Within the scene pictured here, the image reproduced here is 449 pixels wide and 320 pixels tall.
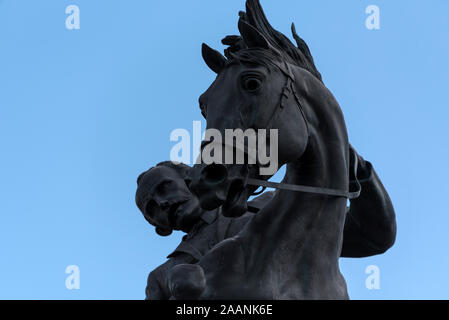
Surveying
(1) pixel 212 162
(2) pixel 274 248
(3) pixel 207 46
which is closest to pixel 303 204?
(2) pixel 274 248

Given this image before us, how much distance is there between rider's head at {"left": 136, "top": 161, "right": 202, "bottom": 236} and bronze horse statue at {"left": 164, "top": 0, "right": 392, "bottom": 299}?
3.46 ft

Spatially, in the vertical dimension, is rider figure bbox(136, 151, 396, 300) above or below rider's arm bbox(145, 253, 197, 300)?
above

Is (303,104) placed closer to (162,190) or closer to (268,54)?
(268,54)

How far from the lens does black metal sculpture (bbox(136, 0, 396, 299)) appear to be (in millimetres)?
5230

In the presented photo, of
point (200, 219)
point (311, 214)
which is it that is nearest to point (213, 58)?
point (311, 214)

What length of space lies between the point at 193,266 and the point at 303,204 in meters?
0.83

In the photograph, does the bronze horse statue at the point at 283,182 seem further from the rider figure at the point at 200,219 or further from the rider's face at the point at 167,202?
the rider's face at the point at 167,202

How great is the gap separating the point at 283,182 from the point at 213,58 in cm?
96

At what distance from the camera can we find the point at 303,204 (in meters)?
5.52

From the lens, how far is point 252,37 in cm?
564

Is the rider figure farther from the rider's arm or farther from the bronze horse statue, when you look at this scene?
the bronze horse statue

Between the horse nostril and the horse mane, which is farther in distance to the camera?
the horse mane

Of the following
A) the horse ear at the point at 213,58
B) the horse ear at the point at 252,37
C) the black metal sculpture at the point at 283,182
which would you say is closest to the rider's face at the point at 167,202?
the black metal sculpture at the point at 283,182

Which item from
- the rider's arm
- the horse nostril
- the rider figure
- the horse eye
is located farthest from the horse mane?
the rider's arm
